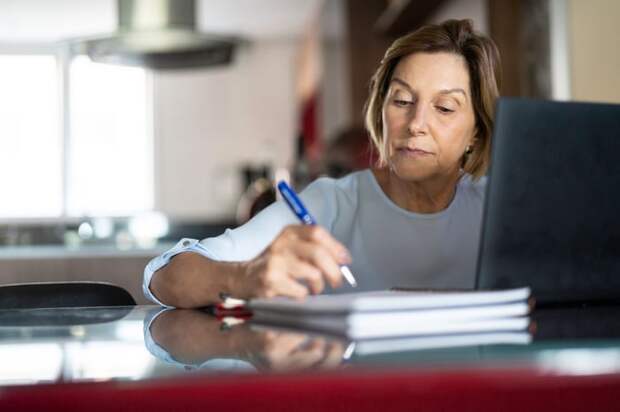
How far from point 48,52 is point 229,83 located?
5.82 ft

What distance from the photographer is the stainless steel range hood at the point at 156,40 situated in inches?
149

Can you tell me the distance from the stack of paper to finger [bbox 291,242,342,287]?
4cm

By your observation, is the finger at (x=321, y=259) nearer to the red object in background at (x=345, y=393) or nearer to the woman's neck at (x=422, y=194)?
the red object in background at (x=345, y=393)

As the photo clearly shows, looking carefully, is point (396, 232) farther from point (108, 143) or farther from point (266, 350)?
point (108, 143)

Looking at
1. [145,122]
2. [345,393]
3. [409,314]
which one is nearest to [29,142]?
[145,122]

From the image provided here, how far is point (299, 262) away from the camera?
971 mm

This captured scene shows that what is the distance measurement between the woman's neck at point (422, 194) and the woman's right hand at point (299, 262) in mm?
648

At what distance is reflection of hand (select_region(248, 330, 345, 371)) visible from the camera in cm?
63

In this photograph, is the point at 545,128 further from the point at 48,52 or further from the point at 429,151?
the point at 48,52

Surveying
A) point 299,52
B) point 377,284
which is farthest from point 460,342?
point 299,52

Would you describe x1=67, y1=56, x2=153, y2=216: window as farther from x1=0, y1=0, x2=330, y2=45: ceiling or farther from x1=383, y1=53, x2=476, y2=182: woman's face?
x1=383, y1=53, x2=476, y2=182: woman's face

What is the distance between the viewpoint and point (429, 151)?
1549 millimetres

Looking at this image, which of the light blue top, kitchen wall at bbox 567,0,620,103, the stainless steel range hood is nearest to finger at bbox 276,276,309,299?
the light blue top

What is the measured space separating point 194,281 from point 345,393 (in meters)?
0.67
